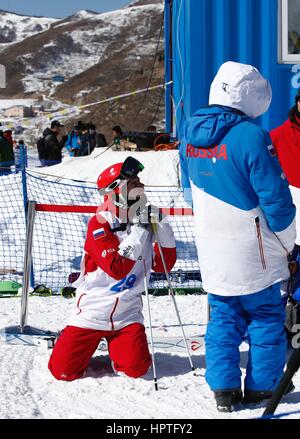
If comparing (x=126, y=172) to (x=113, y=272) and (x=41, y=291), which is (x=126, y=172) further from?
(x=41, y=291)

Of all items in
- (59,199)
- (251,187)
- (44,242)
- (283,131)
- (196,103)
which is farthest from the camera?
(59,199)

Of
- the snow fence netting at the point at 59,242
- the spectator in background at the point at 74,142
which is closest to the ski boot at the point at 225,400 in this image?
the snow fence netting at the point at 59,242

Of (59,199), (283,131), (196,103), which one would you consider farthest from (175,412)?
(59,199)

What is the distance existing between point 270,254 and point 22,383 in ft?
5.19

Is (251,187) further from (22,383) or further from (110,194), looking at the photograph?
(22,383)

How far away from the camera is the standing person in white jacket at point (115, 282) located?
4328 mm

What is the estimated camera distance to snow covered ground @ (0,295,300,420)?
3812mm

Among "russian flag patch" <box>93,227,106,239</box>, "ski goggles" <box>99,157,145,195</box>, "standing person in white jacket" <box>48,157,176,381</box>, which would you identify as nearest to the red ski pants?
"standing person in white jacket" <box>48,157,176,381</box>

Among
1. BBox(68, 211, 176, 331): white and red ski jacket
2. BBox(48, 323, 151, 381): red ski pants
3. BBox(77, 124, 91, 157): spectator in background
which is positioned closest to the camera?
BBox(68, 211, 176, 331): white and red ski jacket

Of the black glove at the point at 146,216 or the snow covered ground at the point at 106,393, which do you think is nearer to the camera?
the snow covered ground at the point at 106,393

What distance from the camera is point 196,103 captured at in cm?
788

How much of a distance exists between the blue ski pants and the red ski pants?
2.10ft

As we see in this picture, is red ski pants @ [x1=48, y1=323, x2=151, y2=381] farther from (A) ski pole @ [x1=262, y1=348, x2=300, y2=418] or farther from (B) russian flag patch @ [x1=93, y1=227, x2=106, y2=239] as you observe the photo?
(A) ski pole @ [x1=262, y1=348, x2=300, y2=418]

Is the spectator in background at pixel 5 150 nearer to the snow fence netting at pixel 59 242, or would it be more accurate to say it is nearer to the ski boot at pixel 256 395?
the snow fence netting at pixel 59 242
